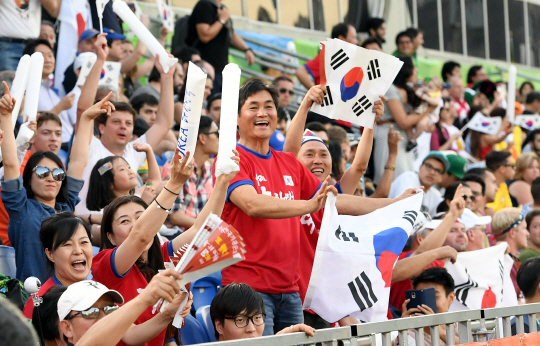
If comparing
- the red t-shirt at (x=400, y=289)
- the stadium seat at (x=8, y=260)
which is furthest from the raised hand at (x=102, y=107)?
the red t-shirt at (x=400, y=289)

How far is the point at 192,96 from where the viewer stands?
337 centimetres

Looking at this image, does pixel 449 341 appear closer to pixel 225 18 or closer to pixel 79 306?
pixel 79 306

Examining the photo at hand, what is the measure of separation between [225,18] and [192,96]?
576 cm

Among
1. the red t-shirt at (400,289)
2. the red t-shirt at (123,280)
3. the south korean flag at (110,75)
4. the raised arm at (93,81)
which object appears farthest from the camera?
A: the south korean flag at (110,75)

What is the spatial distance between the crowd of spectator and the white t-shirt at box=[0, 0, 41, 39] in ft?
0.04

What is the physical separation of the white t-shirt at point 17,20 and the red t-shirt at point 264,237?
3764 mm

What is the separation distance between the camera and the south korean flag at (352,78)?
4773 mm

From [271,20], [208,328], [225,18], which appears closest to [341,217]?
[208,328]

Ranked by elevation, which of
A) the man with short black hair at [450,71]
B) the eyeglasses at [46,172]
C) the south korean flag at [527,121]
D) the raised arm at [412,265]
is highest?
the man with short black hair at [450,71]

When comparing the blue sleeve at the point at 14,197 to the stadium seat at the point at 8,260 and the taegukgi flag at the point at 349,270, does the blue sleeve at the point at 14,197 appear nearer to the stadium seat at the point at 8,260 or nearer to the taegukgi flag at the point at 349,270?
the stadium seat at the point at 8,260

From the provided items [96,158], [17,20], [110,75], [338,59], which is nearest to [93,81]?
[96,158]

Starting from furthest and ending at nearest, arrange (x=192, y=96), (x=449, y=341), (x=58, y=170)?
(x=58, y=170) < (x=449, y=341) < (x=192, y=96)

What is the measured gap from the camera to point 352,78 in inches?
189

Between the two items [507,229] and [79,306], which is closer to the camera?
[79,306]
